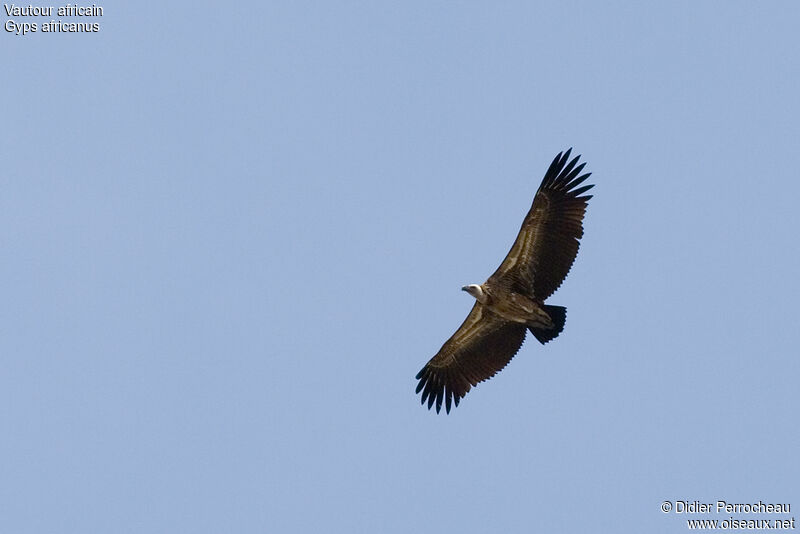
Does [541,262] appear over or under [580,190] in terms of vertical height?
under

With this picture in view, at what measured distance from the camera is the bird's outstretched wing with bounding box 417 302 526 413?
103ft

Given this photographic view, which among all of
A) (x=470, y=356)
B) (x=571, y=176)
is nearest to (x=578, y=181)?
(x=571, y=176)

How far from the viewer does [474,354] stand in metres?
32.0

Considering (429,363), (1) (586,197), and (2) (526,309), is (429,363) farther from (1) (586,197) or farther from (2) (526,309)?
(1) (586,197)

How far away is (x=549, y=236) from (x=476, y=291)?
2182 mm

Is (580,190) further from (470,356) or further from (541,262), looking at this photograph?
(470,356)

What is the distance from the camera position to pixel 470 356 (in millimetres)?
32031

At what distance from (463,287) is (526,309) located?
5.22 ft

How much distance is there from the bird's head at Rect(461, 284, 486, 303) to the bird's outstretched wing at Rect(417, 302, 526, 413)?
0.52 metres

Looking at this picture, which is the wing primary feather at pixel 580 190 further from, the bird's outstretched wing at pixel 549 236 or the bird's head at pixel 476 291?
the bird's head at pixel 476 291

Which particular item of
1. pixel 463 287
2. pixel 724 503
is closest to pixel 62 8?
pixel 463 287

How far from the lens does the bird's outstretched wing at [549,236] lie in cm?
2997

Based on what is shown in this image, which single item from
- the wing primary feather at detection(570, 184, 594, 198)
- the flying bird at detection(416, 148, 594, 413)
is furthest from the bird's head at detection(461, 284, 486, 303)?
the wing primary feather at detection(570, 184, 594, 198)

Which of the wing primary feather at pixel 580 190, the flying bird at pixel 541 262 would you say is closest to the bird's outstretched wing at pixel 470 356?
the flying bird at pixel 541 262
